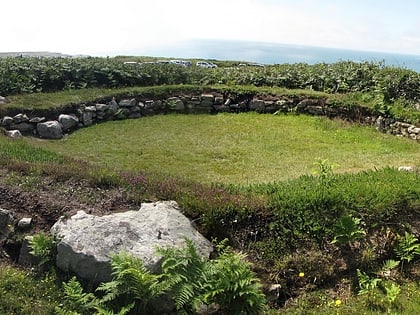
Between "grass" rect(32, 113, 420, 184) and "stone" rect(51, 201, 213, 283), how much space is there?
3.58 meters

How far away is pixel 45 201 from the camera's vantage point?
6.08 metres

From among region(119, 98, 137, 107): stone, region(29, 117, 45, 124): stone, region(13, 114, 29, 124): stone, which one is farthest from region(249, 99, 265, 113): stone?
region(13, 114, 29, 124): stone

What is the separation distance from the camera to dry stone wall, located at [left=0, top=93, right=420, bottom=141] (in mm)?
12180

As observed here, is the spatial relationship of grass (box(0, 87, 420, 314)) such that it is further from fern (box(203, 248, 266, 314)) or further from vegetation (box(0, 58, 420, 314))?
fern (box(203, 248, 266, 314))

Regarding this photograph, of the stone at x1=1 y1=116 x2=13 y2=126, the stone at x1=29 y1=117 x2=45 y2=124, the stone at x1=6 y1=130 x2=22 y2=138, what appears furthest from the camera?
the stone at x1=29 y1=117 x2=45 y2=124

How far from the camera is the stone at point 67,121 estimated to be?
41.4 feet

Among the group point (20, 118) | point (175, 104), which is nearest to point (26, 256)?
point (20, 118)

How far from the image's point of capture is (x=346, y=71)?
16969 mm

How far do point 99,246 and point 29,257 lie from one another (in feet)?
3.22

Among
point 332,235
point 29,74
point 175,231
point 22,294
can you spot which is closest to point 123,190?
point 175,231

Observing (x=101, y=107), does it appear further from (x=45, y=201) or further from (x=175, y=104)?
(x=45, y=201)

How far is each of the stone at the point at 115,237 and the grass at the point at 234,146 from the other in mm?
3579

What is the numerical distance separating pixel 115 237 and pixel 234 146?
23.2 feet

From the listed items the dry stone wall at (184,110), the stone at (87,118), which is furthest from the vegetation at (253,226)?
the stone at (87,118)
